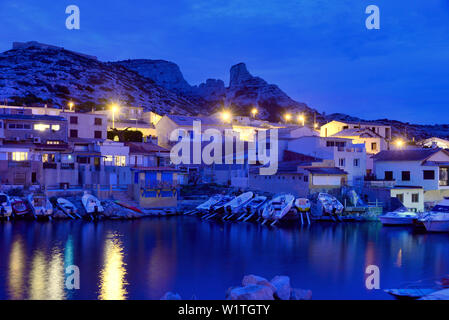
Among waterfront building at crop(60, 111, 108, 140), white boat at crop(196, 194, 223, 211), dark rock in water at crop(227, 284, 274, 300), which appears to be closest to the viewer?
dark rock in water at crop(227, 284, 274, 300)

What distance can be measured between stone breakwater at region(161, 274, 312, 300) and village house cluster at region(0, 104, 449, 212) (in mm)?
26491

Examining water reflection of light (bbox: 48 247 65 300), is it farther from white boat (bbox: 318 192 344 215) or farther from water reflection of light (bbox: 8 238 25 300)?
white boat (bbox: 318 192 344 215)

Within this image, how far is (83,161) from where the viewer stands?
48.3 meters

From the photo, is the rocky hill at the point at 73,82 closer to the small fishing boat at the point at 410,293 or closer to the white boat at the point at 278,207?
the white boat at the point at 278,207

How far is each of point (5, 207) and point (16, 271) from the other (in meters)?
16.7

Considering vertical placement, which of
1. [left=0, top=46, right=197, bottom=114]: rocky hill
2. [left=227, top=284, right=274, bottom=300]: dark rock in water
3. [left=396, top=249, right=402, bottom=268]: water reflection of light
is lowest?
[left=396, top=249, right=402, bottom=268]: water reflection of light

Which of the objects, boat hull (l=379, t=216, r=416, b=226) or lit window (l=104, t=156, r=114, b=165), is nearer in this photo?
boat hull (l=379, t=216, r=416, b=226)

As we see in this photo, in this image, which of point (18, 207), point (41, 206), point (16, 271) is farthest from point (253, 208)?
point (16, 271)

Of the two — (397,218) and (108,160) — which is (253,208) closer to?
(397,218)

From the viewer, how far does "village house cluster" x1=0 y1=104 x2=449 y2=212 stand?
4247 cm

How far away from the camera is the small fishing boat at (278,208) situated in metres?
38.4

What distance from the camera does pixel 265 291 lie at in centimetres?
1436

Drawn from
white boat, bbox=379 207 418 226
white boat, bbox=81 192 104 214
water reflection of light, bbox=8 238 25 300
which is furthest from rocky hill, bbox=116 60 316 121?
water reflection of light, bbox=8 238 25 300
